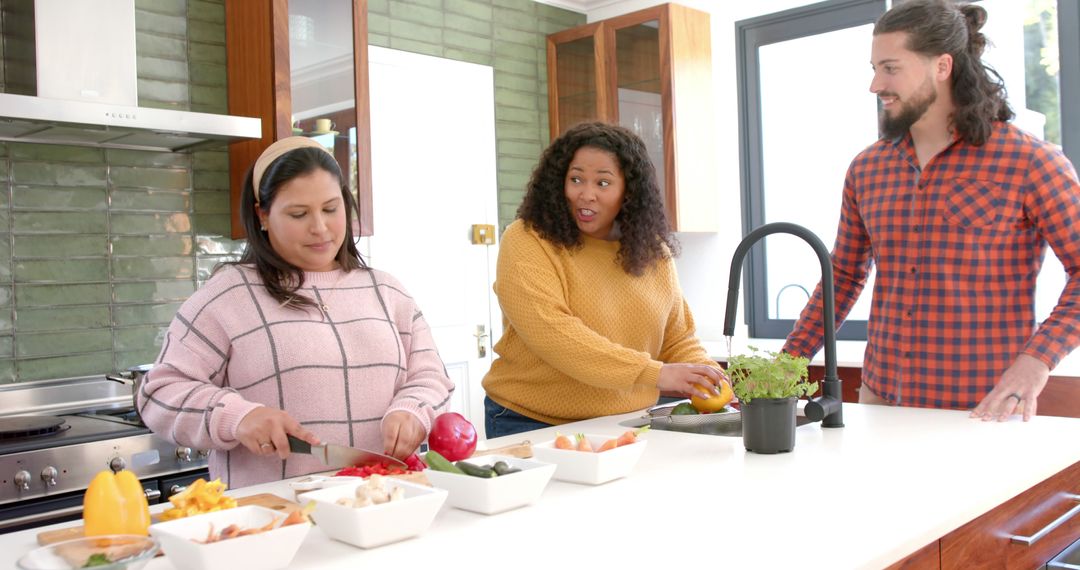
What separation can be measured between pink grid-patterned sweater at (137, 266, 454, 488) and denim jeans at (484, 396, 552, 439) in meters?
0.38

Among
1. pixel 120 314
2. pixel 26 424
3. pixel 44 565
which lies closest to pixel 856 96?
pixel 120 314

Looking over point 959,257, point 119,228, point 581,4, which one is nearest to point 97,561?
point 959,257

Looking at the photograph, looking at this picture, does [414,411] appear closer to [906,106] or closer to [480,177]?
[906,106]

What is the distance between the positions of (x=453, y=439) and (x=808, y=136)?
3.23m

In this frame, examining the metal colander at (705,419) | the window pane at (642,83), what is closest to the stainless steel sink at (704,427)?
the metal colander at (705,419)

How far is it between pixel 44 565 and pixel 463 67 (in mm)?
3524

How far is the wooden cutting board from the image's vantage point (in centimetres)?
118

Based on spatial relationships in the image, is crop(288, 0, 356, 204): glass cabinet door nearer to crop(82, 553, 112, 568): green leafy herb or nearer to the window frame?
the window frame

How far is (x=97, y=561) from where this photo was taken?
943 millimetres

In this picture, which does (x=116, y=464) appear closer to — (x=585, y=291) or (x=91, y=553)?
(x=585, y=291)

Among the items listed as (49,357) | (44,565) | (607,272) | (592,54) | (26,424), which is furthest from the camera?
(592,54)

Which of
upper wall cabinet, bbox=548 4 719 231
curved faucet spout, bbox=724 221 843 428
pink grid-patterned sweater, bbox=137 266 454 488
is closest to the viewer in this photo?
pink grid-patterned sweater, bbox=137 266 454 488

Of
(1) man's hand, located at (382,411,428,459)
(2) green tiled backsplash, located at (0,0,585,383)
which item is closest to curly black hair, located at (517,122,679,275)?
(1) man's hand, located at (382,411,428,459)

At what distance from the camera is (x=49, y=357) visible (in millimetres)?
3070
